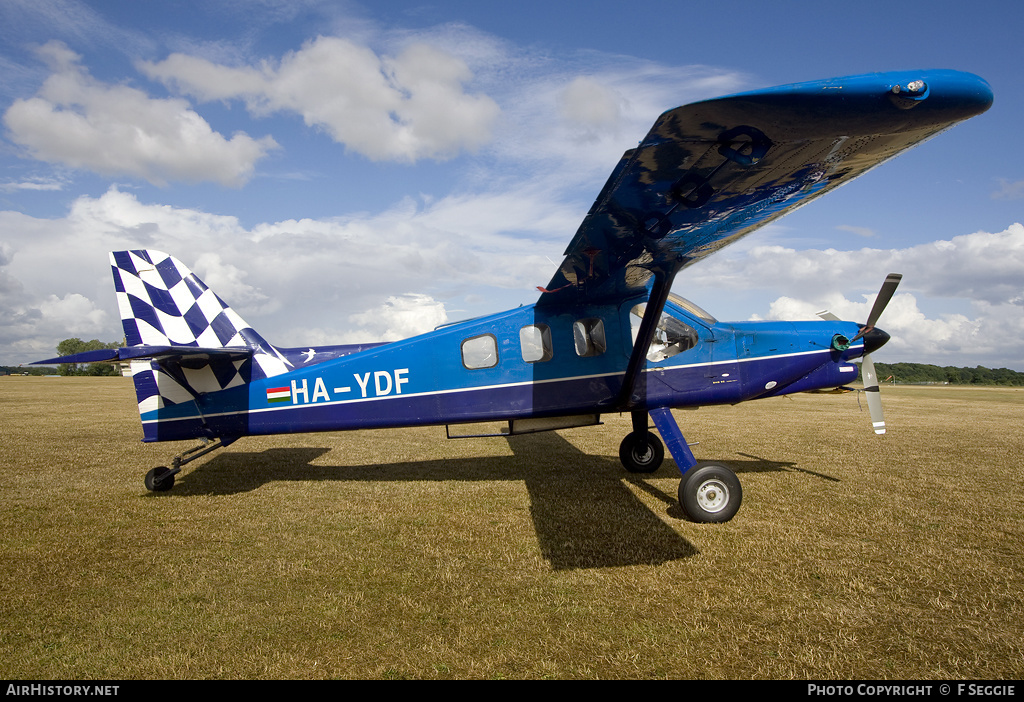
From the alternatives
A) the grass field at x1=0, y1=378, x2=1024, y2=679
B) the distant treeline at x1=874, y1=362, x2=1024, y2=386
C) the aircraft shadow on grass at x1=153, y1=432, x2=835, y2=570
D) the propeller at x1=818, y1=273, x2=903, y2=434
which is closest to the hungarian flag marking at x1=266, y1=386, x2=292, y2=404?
the grass field at x1=0, y1=378, x2=1024, y2=679

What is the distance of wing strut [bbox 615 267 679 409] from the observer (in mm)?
5613

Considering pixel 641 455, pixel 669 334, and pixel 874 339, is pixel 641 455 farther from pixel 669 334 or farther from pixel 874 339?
pixel 874 339

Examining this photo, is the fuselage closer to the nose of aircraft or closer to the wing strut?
the wing strut

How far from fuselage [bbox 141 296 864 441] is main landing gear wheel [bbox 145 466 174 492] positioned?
2.17 metres

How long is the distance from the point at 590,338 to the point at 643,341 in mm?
942

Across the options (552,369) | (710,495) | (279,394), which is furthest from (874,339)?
(279,394)

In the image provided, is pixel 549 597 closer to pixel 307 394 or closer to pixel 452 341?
pixel 452 341

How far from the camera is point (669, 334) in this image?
6906mm

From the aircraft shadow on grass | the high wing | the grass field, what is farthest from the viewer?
the aircraft shadow on grass

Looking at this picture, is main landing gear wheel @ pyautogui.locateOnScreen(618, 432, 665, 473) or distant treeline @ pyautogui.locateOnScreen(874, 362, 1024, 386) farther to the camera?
distant treeline @ pyautogui.locateOnScreen(874, 362, 1024, 386)

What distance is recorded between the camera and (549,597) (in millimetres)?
3918

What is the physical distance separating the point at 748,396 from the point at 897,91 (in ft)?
16.6

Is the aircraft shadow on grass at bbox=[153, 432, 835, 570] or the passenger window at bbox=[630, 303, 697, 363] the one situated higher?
the passenger window at bbox=[630, 303, 697, 363]

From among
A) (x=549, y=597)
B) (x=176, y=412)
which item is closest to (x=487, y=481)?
(x=549, y=597)
